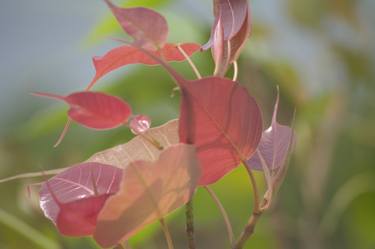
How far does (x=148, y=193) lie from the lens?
246mm

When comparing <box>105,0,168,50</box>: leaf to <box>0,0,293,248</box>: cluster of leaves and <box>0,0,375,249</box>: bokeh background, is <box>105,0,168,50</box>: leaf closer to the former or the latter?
<box>0,0,293,248</box>: cluster of leaves

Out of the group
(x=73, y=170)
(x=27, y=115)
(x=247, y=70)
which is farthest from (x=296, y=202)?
(x=73, y=170)

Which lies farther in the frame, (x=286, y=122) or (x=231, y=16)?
(x=286, y=122)

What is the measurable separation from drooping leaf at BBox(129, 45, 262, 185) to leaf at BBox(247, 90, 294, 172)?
0.08ft

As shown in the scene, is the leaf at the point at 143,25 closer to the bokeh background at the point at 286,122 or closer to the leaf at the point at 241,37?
the leaf at the point at 241,37

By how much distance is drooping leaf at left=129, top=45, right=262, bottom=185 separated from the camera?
251 millimetres

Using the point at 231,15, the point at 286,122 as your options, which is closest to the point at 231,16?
the point at 231,15

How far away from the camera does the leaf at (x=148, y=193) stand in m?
0.24

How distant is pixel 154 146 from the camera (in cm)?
28

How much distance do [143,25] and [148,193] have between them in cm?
6

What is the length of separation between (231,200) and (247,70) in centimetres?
16

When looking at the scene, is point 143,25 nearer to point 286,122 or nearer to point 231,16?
point 231,16

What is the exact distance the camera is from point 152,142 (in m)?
0.27

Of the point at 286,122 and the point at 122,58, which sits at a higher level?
the point at 122,58
